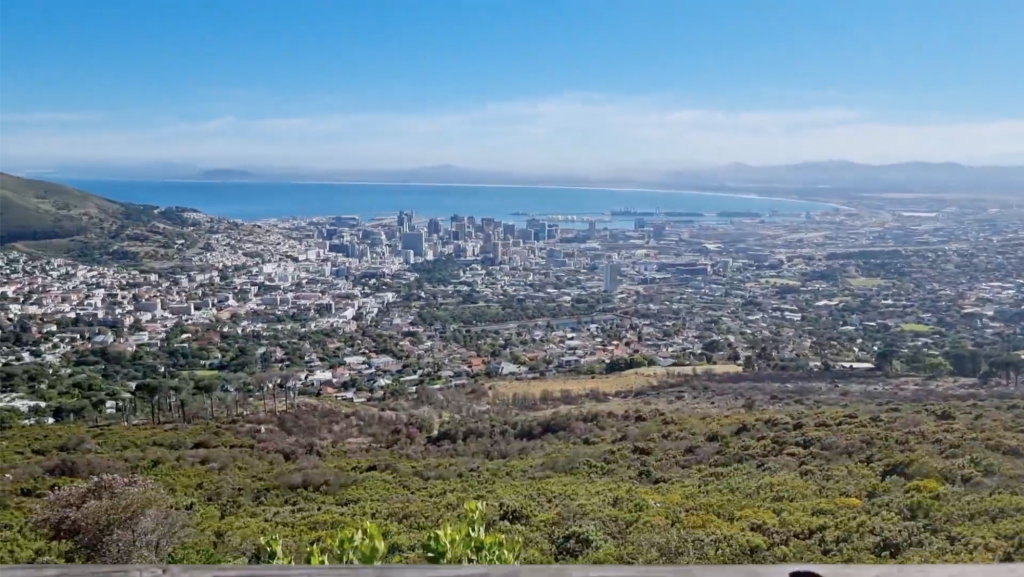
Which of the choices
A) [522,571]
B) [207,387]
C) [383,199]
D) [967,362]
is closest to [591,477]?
[522,571]

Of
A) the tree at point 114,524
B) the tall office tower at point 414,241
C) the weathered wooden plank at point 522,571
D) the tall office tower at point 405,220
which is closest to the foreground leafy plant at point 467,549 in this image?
the weathered wooden plank at point 522,571

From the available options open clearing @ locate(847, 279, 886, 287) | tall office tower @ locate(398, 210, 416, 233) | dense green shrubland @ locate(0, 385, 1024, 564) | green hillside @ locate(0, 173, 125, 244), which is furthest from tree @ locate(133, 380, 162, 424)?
green hillside @ locate(0, 173, 125, 244)

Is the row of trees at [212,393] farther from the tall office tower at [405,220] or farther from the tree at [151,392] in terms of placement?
the tall office tower at [405,220]

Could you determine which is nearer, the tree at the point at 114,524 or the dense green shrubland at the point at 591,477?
the tree at the point at 114,524

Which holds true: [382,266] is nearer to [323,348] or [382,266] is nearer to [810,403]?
[323,348]

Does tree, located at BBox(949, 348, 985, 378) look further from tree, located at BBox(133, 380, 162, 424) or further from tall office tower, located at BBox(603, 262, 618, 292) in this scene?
tree, located at BBox(133, 380, 162, 424)

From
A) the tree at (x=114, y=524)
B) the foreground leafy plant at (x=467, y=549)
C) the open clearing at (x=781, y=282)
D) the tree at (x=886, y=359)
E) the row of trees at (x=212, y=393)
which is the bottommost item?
the row of trees at (x=212, y=393)
